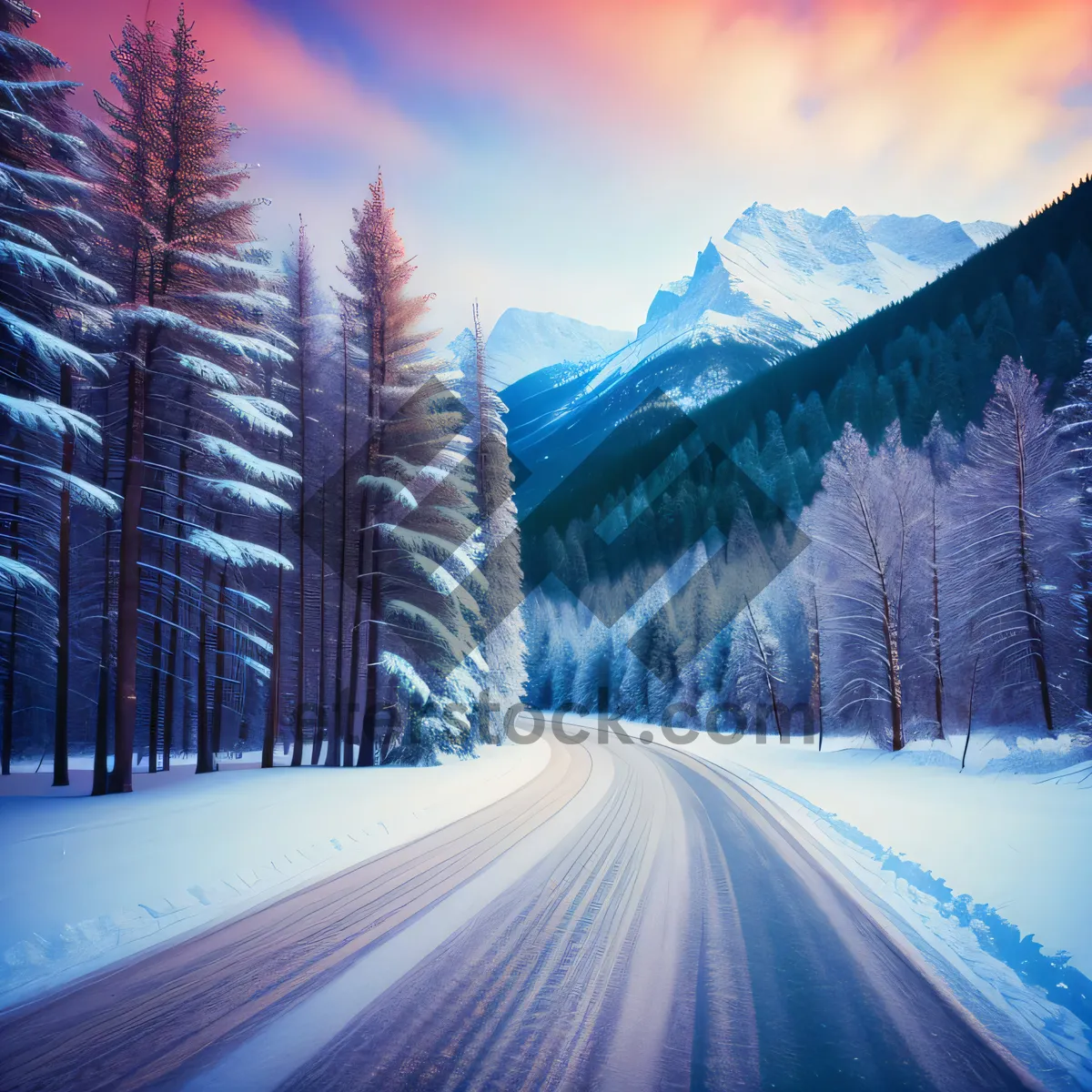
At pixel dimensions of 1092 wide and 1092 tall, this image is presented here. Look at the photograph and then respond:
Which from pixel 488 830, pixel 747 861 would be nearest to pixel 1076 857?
pixel 747 861

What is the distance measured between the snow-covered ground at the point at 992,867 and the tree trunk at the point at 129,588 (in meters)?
12.8

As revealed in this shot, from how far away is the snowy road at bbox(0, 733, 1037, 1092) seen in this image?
315 cm

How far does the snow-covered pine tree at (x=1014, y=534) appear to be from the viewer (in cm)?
1662

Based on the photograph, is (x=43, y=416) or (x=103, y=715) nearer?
(x=43, y=416)

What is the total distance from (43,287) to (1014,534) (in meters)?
26.4

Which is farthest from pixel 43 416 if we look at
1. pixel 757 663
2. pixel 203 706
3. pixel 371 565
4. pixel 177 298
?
pixel 757 663

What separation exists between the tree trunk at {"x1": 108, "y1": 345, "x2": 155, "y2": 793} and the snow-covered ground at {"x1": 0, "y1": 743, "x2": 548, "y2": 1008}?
0.91 meters

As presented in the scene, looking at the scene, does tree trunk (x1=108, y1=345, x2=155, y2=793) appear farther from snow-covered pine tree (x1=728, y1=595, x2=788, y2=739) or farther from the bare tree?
snow-covered pine tree (x1=728, y1=595, x2=788, y2=739)

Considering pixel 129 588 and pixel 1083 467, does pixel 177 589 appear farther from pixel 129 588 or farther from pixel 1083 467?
pixel 1083 467

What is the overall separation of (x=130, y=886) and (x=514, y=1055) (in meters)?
4.94

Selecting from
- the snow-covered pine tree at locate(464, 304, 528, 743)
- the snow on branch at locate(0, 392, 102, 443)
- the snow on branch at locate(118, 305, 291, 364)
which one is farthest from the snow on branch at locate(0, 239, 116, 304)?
the snow-covered pine tree at locate(464, 304, 528, 743)

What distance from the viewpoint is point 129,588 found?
10.8 meters

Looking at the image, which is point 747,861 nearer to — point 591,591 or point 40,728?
point 40,728

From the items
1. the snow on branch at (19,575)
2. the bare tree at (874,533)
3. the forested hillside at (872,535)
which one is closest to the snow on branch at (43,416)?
the snow on branch at (19,575)
